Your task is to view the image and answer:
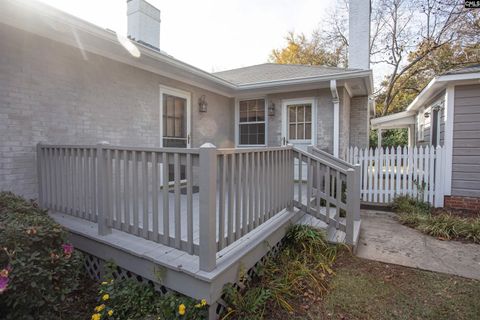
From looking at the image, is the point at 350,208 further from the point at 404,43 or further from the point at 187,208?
the point at 404,43

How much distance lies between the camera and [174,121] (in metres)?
5.86

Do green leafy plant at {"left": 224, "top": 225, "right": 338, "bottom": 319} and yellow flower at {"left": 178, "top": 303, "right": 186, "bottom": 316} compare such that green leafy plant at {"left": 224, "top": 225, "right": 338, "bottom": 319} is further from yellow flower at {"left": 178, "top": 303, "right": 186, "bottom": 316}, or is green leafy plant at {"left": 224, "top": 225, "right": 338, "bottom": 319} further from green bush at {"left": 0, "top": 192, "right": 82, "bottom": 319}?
green bush at {"left": 0, "top": 192, "right": 82, "bottom": 319}

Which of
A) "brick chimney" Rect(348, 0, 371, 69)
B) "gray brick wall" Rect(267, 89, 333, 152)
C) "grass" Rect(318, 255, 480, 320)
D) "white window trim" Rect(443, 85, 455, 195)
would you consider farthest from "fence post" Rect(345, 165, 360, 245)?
"brick chimney" Rect(348, 0, 371, 69)

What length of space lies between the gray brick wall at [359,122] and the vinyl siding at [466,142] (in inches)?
96.4

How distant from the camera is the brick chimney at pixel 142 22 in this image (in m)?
5.67

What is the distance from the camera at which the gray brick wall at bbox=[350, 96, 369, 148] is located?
7871 mm

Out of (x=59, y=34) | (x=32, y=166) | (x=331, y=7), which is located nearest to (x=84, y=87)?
(x=59, y=34)

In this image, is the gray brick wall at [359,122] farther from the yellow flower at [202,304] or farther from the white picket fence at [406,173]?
the yellow flower at [202,304]

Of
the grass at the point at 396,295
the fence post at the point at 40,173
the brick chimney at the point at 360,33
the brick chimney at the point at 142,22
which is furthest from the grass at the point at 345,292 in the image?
the brick chimney at the point at 360,33

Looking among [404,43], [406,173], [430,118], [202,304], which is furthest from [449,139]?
[404,43]

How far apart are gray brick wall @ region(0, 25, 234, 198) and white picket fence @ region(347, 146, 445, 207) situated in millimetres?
4770

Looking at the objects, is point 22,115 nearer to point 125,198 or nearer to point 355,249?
point 125,198

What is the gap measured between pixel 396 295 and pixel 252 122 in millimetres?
5650

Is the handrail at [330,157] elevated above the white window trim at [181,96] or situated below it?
below
